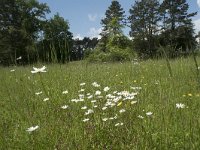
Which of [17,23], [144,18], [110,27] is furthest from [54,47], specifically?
[144,18]

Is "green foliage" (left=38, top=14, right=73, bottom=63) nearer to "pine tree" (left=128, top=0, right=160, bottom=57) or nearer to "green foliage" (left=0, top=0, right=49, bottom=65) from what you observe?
"green foliage" (left=0, top=0, right=49, bottom=65)

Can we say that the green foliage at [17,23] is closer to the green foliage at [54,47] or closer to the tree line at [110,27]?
the tree line at [110,27]

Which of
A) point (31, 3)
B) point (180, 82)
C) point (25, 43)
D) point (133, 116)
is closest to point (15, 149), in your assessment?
point (133, 116)

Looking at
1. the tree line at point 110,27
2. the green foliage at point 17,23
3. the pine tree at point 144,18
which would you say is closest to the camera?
the tree line at point 110,27

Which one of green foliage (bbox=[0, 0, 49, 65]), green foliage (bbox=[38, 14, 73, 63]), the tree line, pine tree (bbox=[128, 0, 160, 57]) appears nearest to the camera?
green foliage (bbox=[38, 14, 73, 63])

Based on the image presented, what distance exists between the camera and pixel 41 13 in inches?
1763

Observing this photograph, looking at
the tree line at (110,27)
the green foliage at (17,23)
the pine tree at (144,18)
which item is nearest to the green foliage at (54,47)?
the tree line at (110,27)

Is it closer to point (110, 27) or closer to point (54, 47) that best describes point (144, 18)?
point (110, 27)

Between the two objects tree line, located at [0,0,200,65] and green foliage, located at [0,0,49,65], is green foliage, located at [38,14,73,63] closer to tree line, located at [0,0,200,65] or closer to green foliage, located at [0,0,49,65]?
tree line, located at [0,0,200,65]

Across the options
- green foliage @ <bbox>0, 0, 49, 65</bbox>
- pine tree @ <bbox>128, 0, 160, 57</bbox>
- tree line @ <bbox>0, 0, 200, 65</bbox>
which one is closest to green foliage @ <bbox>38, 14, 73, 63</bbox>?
tree line @ <bbox>0, 0, 200, 65</bbox>

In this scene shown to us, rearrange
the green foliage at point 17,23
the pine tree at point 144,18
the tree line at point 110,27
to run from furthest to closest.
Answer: the pine tree at point 144,18 < the green foliage at point 17,23 < the tree line at point 110,27

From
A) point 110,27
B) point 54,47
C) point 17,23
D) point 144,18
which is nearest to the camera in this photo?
point 54,47

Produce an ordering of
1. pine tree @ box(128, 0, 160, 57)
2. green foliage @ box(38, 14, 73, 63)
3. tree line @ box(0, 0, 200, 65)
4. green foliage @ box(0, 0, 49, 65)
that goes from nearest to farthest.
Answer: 1. green foliage @ box(38, 14, 73, 63)
2. tree line @ box(0, 0, 200, 65)
3. green foliage @ box(0, 0, 49, 65)
4. pine tree @ box(128, 0, 160, 57)

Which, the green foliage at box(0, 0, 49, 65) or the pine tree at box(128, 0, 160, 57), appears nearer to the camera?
the green foliage at box(0, 0, 49, 65)
